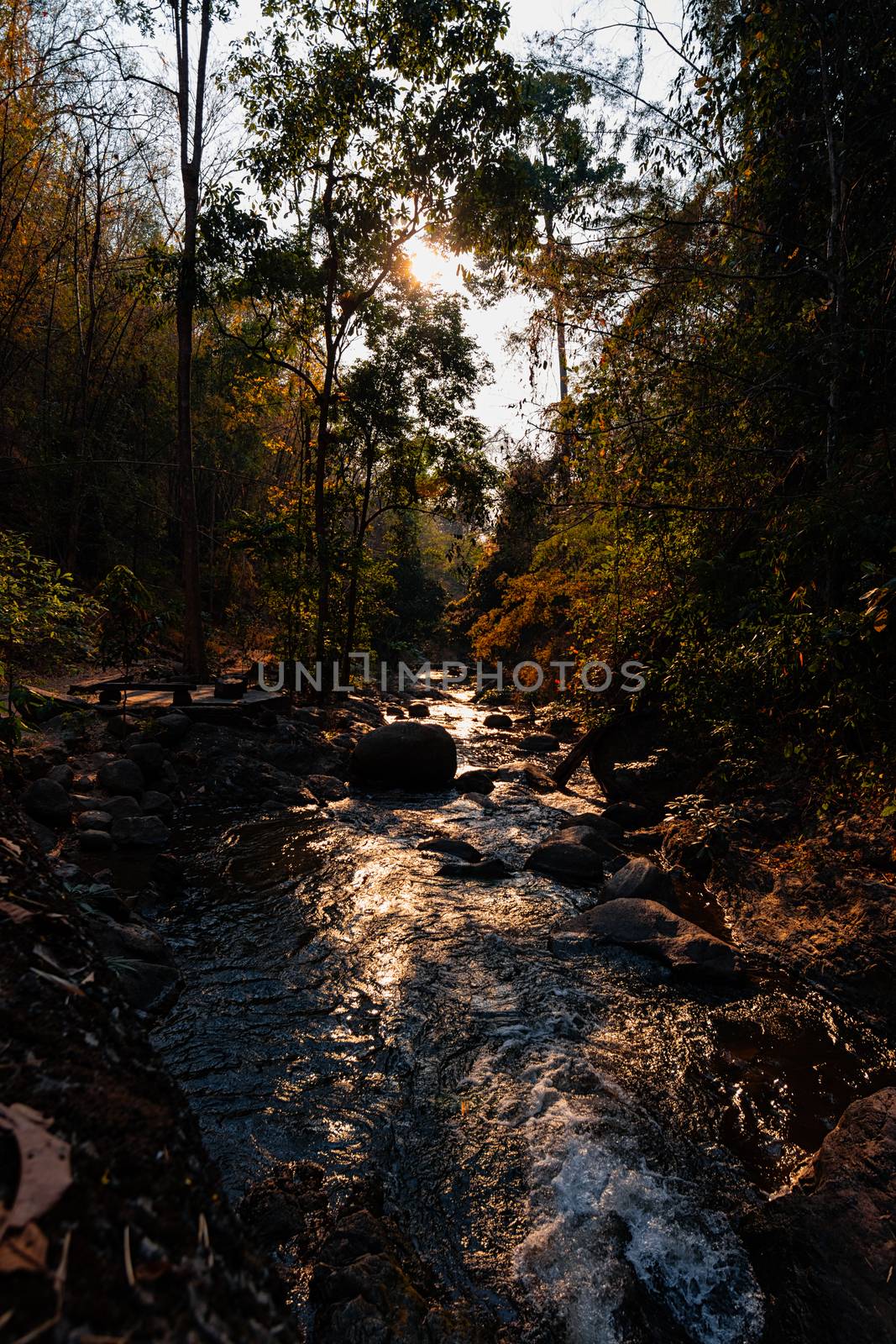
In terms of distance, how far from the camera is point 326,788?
9289 millimetres

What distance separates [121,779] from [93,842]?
1.46 meters

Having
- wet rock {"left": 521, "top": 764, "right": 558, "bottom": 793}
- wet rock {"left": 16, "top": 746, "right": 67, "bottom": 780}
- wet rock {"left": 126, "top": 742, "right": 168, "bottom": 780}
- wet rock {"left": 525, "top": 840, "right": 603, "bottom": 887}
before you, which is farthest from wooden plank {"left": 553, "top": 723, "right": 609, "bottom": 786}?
wet rock {"left": 16, "top": 746, "right": 67, "bottom": 780}

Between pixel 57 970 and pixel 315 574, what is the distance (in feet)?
43.6

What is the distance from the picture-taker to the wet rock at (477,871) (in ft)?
21.5

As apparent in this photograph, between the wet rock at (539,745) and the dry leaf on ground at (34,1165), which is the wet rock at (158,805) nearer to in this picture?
the dry leaf on ground at (34,1165)

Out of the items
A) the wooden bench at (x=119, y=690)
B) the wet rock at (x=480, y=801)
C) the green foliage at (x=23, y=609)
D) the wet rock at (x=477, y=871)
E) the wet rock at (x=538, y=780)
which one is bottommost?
the wet rock at (x=477, y=871)

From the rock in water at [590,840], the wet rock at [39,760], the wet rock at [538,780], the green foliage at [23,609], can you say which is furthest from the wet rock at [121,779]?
the wet rock at [538,780]

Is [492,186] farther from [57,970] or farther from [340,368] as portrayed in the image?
[57,970]

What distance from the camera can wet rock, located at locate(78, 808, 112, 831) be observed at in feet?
20.5

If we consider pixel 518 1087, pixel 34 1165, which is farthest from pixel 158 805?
pixel 34 1165

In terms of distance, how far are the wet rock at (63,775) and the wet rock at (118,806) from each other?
1.16 feet

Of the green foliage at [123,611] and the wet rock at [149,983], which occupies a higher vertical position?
the green foliage at [123,611]

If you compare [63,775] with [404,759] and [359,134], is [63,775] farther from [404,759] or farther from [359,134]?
[359,134]

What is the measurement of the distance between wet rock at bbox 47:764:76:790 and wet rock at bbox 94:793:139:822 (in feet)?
1.16
